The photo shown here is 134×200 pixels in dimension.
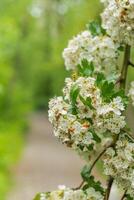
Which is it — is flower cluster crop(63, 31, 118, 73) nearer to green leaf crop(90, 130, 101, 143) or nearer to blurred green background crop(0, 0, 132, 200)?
green leaf crop(90, 130, 101, 143)

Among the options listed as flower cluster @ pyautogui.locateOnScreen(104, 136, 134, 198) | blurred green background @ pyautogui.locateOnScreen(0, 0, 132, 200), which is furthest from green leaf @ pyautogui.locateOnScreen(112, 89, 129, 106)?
blurred green background @ pyautogui.locateOnScreen(0, 0, 132, 200)

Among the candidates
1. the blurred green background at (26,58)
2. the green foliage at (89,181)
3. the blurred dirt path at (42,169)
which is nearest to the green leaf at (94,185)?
the green foliage at (89,181)

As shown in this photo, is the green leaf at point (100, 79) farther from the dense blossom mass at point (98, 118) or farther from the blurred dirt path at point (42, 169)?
the blurred dirt path at point (42, 169)

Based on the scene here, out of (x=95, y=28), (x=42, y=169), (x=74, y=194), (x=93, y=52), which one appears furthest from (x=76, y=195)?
(x=42, y=169)

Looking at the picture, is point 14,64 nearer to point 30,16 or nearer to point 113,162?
point 30,16

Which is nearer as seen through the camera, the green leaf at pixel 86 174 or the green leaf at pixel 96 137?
the green leaf at pixel 96 137

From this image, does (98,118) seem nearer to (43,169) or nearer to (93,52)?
(93,52)

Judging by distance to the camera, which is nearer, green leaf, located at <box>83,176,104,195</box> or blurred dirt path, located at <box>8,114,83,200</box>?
green leaf, located at <box>83,176,104,195</box>
